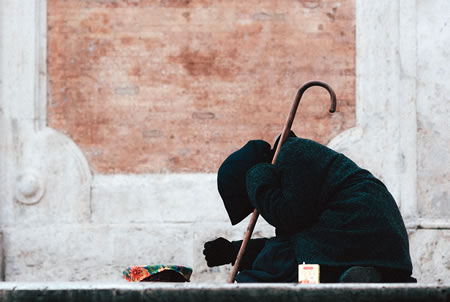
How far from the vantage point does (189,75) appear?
5691mm

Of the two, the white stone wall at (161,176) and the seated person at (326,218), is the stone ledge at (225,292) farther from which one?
the white stone wall at (161,176)

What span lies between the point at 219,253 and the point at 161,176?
2053mm

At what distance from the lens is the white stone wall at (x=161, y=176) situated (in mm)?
5508

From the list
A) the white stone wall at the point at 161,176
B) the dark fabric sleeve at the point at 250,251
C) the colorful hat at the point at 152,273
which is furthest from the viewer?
the white stone wall at the point at 161,176

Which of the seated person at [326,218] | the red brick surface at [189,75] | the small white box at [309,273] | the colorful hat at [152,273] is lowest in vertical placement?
the colorful hat at [152,273]

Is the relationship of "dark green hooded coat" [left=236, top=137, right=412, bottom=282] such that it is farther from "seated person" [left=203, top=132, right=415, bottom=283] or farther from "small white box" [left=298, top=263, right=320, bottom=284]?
"small white box" [left=298, top=263, right=320, bottom=284]

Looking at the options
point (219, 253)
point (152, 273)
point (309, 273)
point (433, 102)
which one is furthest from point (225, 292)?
point (433, 102)

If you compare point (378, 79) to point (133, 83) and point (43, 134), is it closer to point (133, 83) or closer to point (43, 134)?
point (133, 83)

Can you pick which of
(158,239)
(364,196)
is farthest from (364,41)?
(364,196)

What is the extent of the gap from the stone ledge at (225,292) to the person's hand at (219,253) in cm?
102

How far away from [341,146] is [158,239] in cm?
143

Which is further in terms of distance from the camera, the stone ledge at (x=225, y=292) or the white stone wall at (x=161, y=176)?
the white stone wall at (x=161, y=176)

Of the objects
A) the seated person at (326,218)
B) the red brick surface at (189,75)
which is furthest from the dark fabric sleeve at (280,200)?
the red brick surface at (189,75)

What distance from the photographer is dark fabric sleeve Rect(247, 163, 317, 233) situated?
306cm
